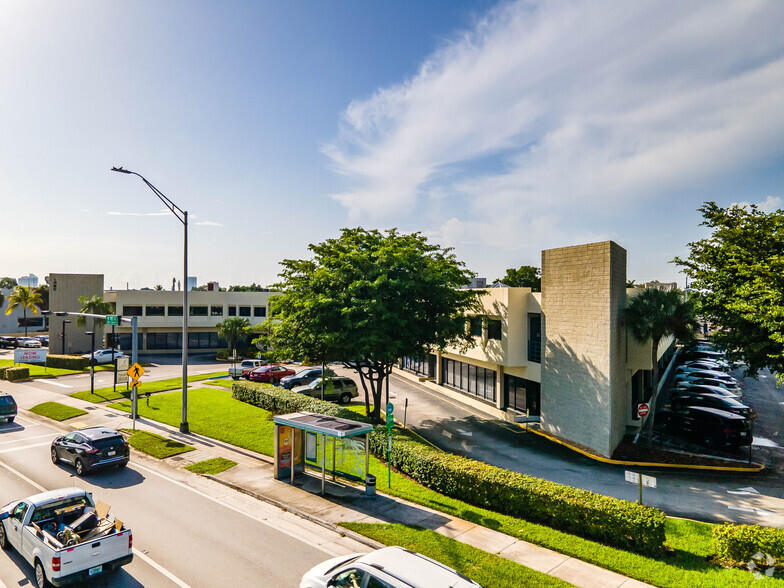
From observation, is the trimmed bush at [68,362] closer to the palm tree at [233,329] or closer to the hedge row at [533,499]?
the palm tree at [233,329]

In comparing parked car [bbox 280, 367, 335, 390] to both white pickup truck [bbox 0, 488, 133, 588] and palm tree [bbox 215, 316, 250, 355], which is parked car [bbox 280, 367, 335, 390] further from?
white pickup truck [bbox 0, 488, 133, 588]

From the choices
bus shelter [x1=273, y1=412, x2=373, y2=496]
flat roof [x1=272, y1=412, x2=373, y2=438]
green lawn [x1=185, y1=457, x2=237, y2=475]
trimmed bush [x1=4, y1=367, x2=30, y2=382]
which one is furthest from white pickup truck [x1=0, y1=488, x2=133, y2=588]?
trimmed bush [x1=4, y1=367, x2=30, y2=382]

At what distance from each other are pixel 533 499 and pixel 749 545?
4.74m

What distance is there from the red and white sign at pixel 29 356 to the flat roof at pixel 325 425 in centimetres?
4003

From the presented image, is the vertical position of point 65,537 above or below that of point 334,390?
above

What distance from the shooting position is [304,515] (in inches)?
538

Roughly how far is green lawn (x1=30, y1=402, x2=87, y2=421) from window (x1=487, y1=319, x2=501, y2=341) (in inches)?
951

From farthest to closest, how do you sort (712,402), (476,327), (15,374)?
(15,374), (476,327), (712,402)

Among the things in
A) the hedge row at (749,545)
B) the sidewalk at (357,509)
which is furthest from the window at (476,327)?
the hedge row at (749,545)

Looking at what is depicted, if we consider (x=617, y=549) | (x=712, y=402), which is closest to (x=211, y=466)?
(x=617, y=549)

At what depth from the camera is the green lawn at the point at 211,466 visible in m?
17.5

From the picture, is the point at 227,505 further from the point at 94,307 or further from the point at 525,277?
the point at 525,277

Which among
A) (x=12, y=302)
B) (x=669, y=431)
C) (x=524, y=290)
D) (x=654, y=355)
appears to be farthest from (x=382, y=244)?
(x=12, y=302)

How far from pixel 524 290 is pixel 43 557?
23.0 m
